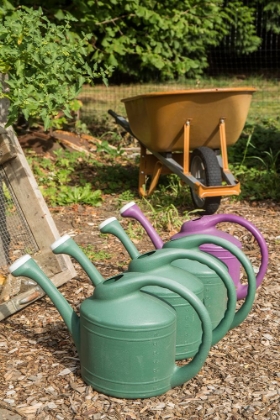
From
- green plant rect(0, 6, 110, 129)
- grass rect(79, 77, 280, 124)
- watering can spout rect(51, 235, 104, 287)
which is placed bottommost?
grass rect(79, 77, 280, 124)

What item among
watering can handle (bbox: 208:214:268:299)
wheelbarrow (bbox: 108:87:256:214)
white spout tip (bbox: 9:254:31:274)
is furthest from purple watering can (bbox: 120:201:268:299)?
wheelbarrow (bbox: 108:87:256:214)

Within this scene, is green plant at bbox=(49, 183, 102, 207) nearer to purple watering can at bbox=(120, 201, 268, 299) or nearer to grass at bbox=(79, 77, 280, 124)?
purple watering can at bbox=(120, 201, 268, 299)

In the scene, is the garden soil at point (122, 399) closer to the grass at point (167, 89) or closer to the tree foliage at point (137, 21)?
the tree foliage at point (137, 21)

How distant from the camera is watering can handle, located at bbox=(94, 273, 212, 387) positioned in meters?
2.20

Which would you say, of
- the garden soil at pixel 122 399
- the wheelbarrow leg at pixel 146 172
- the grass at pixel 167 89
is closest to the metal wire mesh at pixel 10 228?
the garden soil at pixel 122 399

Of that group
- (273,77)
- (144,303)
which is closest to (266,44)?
(273,77)

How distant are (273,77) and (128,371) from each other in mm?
12772

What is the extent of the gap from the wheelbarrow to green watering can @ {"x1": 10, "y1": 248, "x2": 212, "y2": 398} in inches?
88.5

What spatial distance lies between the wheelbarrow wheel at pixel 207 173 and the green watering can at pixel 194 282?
1.91 meters

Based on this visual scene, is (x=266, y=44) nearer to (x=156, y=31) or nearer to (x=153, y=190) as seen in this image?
(x=156, y=31)

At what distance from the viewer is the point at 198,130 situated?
4.96 m

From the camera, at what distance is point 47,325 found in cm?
304

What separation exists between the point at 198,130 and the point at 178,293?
9.52 feet

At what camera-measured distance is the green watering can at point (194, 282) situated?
7.84 ft
